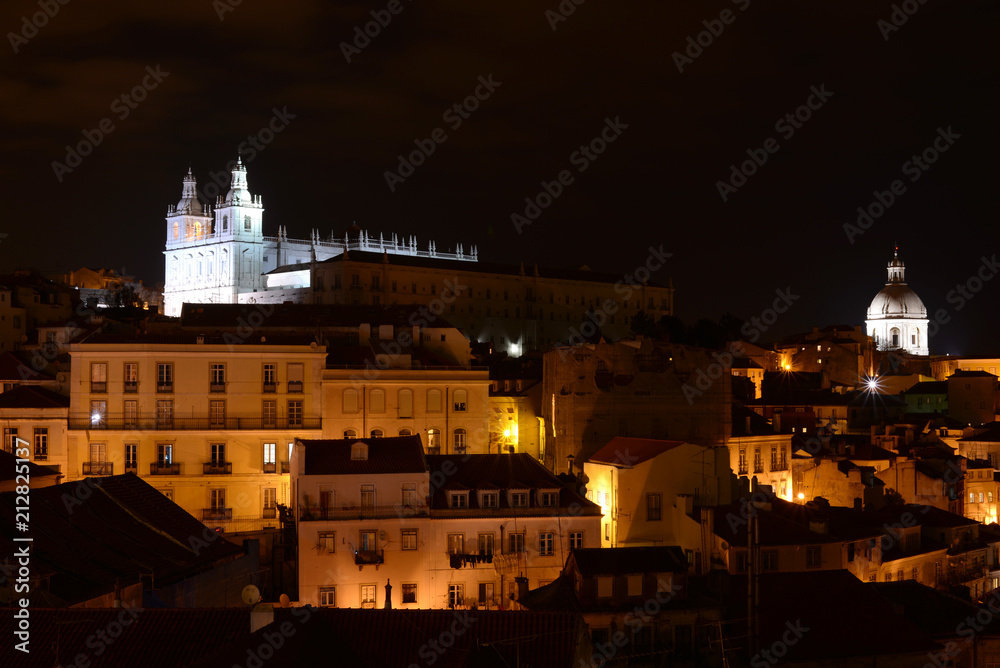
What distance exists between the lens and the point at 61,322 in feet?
238

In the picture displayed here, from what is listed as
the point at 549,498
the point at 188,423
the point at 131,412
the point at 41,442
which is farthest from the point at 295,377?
the point at 549,498

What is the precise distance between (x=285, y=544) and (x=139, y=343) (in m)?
13.7

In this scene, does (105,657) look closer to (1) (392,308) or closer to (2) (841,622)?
(2) (841,622)

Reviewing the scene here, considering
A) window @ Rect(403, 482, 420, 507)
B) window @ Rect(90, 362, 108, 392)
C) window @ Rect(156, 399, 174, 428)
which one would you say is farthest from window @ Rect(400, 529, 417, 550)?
window @ Rect(90, 362, 108, 392)

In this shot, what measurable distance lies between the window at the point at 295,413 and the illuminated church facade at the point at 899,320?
123779 millimetres

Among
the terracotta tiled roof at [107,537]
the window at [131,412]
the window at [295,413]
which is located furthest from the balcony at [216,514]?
the terracotta tiled roof at [107,537]

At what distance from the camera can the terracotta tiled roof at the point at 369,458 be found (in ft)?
116

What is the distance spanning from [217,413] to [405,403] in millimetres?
8139

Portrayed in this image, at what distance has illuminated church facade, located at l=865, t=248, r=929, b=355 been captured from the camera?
15512 cm

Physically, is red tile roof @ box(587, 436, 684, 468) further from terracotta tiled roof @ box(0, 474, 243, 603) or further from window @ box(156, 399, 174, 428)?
window @ box(156, 399, 174, 428)

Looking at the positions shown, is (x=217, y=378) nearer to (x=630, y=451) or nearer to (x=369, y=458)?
(x=369, y=458)

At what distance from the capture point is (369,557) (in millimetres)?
34094

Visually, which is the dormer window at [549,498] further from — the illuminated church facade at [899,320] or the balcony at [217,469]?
the illuminated church facade at [899,320]

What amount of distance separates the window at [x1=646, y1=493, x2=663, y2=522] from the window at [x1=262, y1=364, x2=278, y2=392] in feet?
56.2
